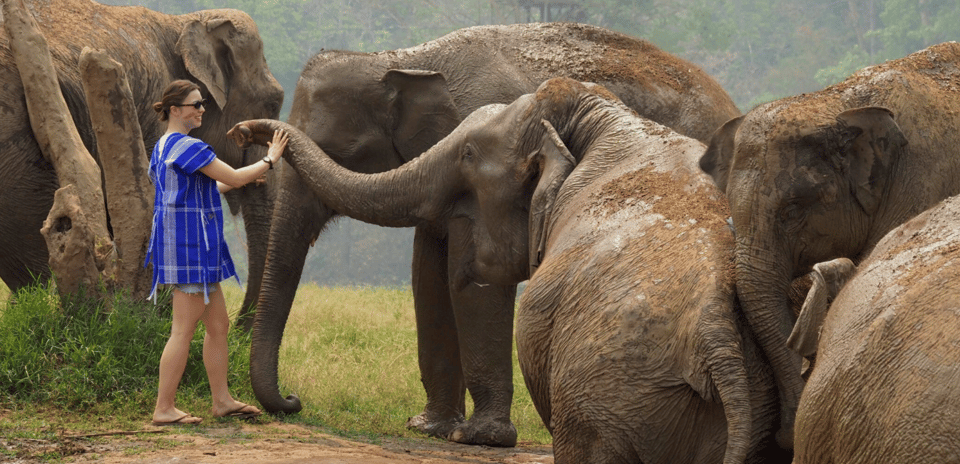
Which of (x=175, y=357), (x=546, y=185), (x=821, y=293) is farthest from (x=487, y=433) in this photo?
Answer: (x=821, y=293)

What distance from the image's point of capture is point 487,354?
20.7 feet

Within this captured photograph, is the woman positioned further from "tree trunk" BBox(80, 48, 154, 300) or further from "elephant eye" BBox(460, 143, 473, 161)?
"tree trunk" BBox(80, 48, 154, 300)

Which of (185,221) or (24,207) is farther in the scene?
(24,207)

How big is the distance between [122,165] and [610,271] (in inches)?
152

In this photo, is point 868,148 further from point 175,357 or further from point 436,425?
point 436,425

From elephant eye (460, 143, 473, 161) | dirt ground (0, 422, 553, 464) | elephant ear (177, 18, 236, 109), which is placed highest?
elephant ear (177, 18, 236, 109)

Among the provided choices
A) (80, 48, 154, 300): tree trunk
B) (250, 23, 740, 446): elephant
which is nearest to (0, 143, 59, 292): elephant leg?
(80, 48, 154, 300): tree trunk

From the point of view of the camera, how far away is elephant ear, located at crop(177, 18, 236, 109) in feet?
30.2

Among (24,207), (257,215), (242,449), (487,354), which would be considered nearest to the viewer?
(242,449)

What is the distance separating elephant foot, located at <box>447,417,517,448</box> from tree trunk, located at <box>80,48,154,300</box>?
6.13 feet

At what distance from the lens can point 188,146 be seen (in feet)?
18.4

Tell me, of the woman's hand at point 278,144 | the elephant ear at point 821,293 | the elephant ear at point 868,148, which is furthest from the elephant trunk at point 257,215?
the elephant ear at point 821,293

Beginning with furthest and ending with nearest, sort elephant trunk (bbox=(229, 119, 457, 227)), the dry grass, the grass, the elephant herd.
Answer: the dry grass, the grass, elephant trunk (bbox=(229, 119, 457, 227)), the elephant herd

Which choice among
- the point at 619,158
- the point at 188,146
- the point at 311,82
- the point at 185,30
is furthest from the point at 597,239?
the point at 185,30
